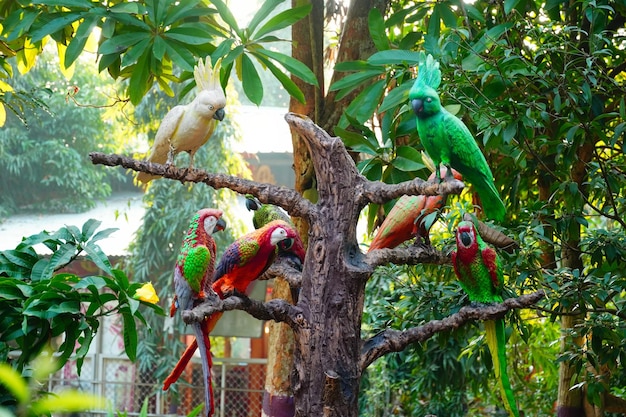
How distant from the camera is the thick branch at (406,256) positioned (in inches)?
71.2

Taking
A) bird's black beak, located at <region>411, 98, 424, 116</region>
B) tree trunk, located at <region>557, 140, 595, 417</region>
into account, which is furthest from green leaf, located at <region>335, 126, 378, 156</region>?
tree trunk, located at <region>557, 140, 595, 417</region>

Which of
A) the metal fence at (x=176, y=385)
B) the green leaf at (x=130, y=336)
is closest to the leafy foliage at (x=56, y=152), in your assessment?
the metal fence at (x=176, y=385)

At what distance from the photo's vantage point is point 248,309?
5.41 feet

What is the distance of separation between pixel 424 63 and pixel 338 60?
1701mm

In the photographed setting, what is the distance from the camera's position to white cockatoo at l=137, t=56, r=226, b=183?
189 cm

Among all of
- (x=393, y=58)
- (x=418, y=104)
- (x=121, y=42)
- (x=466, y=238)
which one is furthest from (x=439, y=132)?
(x=121, y=42)

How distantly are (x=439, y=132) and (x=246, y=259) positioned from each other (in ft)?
1.92

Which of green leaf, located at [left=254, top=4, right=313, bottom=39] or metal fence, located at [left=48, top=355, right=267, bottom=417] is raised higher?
green leaf, located at [left=254, top=4, right=313, bottom=39]

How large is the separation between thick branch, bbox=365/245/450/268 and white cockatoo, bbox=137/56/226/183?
1.80 ft

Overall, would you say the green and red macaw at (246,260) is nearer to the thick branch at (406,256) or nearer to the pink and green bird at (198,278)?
the pink and green bird at (198,278)

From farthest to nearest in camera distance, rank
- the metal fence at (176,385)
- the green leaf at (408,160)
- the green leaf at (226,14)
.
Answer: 1. the metal fence at (176,385)
2. the green leaf at (226,14)
3. the green leaf at (408,160)

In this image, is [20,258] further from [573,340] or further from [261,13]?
[573,340]

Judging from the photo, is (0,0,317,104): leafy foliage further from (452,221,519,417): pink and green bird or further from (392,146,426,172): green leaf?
(452,221,519,417): pink and green bird

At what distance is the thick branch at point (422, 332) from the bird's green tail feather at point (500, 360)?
0.06 meters
